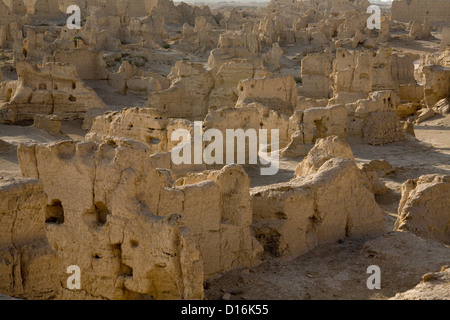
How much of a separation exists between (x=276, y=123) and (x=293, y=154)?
1.19m

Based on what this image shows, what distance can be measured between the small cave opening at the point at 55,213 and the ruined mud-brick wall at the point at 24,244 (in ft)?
4.96

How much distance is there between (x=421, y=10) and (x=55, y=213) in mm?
44253

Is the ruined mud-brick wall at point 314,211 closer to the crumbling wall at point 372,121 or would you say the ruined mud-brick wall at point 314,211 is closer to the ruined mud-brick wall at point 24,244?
the ruined mud-brick wall at point 24,244

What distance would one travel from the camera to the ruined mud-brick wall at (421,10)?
47.4 m

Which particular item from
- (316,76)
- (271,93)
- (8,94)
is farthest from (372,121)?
(8,94)

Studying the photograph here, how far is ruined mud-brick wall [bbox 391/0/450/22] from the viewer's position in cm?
4741

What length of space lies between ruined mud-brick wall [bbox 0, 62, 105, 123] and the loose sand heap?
42 millimetres

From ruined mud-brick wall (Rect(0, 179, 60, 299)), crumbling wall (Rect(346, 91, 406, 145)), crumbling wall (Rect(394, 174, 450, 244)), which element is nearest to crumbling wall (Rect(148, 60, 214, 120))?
crumbling wall (Rect(346, 91, 406, 145))

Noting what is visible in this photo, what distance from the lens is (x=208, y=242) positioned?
8617 millimetres

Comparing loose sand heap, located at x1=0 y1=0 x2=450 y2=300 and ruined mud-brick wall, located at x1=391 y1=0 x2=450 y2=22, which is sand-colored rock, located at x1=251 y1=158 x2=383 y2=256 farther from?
ruined mud-brick wall, located at x1=391 y1=0 x2=450 y2=22

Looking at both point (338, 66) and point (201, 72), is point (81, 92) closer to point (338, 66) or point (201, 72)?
point (201, 72)

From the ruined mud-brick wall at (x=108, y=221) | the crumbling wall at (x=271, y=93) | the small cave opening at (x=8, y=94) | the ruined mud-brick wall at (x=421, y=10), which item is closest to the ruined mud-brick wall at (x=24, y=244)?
the ruined mud-brick wall at (x=108, y=221)

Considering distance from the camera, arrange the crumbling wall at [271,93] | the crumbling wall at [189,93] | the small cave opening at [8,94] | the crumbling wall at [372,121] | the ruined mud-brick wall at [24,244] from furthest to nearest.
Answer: the small cave opening at [8,94] → the crumbling wall at [189,93] → the crumbling wall at [271,93] → the crumbling wall at [372,121] → the ruined mud-brick wall at [24,244]

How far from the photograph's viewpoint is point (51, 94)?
70.5 ft
